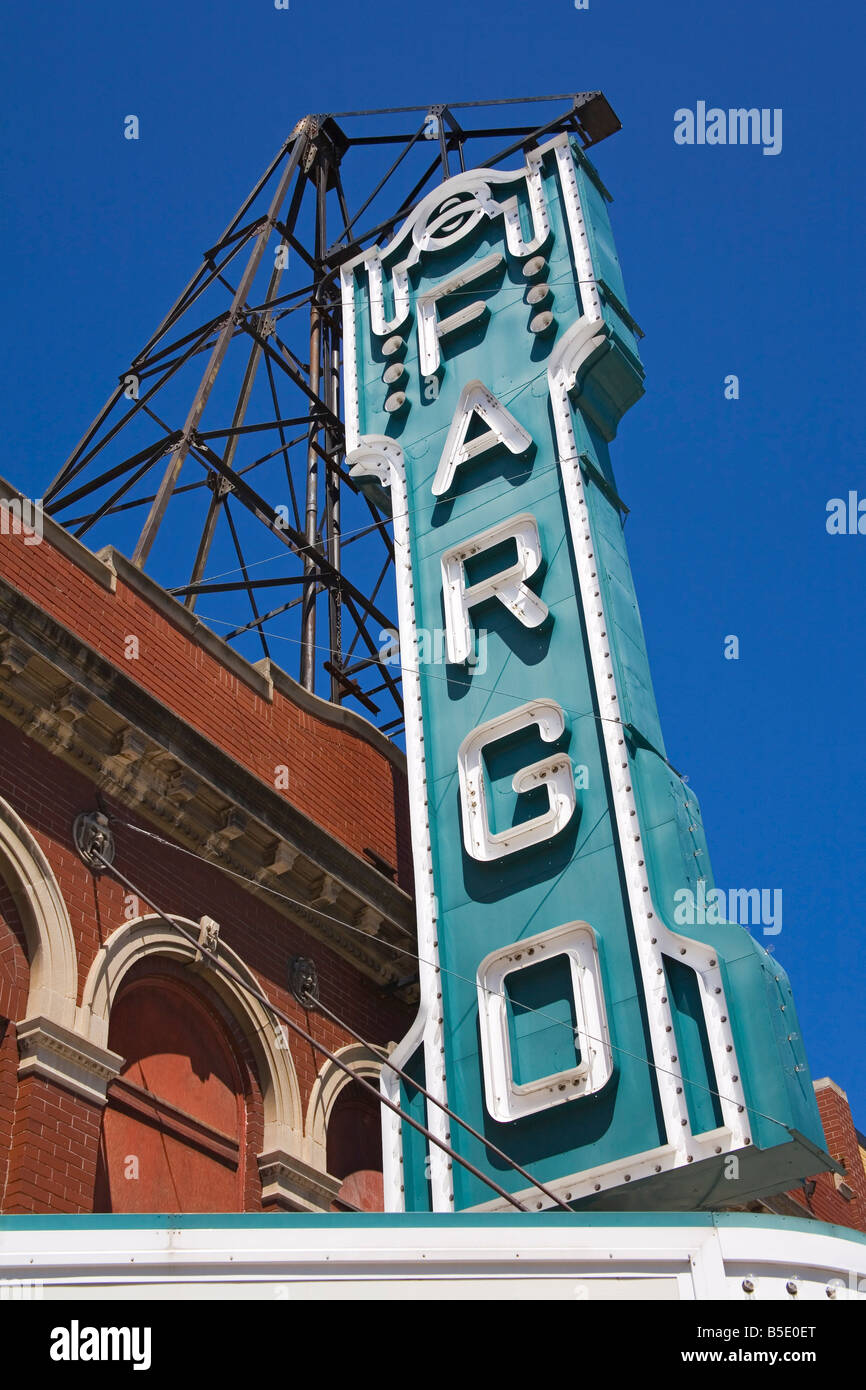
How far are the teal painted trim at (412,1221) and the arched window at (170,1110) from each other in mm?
3972

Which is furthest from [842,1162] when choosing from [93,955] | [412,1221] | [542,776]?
[412,1221]

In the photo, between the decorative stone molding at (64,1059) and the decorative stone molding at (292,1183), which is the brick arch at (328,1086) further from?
the decorative stone molding at (64,1059)

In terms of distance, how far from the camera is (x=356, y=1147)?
1186 centimetres

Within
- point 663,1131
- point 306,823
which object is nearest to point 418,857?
point 306,823

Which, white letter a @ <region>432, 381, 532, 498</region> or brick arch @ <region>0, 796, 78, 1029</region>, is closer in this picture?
brick arch @ <region>0, 796, 78, 1029</region>

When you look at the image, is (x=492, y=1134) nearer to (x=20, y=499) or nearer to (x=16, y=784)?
(x=16, y=784)

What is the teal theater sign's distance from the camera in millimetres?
9219

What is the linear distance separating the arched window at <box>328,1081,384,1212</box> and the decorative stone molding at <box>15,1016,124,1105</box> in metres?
2.71

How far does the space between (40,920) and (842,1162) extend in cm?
1364

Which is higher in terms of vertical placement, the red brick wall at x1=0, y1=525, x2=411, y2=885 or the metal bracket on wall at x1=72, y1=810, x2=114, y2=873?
the red brick wall at x1=0, y1=525, x2=411, y2=885

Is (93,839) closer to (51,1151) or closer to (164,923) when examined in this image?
(164,923)

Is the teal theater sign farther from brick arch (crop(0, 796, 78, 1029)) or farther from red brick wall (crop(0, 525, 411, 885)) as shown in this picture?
brick arch (crop(0, 796, 78, 1029))

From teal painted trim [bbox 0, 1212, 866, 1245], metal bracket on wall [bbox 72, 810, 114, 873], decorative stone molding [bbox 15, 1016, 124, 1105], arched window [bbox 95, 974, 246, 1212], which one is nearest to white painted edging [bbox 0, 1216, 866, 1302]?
teal painted trim [bbox 0, 1212, 866, 1245]

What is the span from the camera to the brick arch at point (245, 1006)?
33.6 ft
